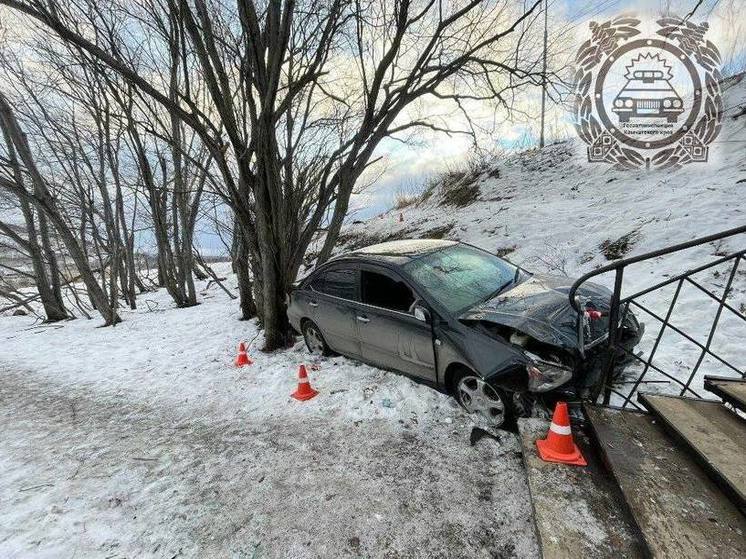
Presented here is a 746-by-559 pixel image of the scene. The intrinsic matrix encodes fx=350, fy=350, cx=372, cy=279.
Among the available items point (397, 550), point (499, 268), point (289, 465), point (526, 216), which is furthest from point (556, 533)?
point (526, 216)

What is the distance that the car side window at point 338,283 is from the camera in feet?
15.4

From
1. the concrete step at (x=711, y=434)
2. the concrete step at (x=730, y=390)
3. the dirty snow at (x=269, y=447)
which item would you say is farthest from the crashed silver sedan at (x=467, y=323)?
the concrete step at (x=730, y=390)

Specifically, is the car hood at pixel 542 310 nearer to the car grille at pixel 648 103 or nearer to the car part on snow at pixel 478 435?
the car part on snow at pixel 478 435

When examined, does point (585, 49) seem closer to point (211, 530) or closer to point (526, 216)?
point (526, 216)

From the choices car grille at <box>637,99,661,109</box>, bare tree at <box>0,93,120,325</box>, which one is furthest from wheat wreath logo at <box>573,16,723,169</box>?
bare tree at <box>0,93,120,325</box>

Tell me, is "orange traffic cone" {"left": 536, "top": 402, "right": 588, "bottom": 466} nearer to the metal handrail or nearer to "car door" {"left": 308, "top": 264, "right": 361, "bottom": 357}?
the metal handrail

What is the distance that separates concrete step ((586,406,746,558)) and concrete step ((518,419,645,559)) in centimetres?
15

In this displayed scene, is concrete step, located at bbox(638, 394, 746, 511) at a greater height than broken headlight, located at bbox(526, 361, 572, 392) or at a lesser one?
lesser

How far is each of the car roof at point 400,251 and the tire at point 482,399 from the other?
1514 millimetres

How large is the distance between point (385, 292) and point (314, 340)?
1.93 m

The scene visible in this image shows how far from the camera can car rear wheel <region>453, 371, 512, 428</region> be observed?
3256mm

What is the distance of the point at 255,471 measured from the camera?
3.15m

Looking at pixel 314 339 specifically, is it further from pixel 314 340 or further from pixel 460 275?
pixel 460 275

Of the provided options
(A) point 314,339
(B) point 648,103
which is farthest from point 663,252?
(B) point 648,103
